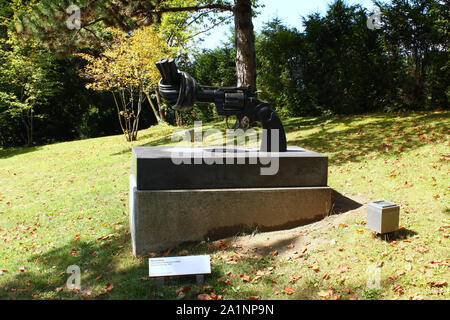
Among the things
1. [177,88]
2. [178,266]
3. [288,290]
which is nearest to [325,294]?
[288,290]

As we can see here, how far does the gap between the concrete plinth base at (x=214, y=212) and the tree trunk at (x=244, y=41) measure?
4169 millimetres

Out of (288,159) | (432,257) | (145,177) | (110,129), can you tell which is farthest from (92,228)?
(110,129)

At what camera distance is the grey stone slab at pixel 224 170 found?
4.11 m

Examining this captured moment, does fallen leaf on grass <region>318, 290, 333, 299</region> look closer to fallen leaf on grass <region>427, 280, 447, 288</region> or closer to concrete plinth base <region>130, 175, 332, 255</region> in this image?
fallen leaf on grass <region>427, 280, 447, 288</region>

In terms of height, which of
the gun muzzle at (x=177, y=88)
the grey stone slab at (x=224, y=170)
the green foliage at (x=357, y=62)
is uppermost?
the green foliage at (x=357, y=62)

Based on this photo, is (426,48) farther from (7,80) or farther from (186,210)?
(7,80)

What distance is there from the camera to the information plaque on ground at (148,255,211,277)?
3.24 m

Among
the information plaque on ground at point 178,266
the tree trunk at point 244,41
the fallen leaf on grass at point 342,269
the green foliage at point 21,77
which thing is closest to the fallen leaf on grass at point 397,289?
the fallen leaf on grass at point 342,269

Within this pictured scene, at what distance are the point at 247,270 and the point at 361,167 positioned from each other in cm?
380

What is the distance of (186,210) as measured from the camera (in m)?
4.21

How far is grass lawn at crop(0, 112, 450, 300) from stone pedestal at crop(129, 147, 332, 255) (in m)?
0.18

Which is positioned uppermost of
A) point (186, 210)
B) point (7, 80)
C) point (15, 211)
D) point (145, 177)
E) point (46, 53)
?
point (46, 53)

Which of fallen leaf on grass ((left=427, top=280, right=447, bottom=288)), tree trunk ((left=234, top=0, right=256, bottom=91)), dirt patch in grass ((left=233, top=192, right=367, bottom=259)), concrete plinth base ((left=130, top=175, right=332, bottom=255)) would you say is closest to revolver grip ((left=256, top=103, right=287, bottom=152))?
concrete plinth base ((left=130, top=175, right=332, bottom=255))

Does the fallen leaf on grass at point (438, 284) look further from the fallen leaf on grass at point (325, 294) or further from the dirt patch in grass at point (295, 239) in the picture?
the dirt patch in grass at point (295, 239)
